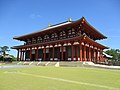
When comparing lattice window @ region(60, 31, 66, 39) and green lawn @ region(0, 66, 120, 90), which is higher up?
lattice window @ region(60, 31, 66, 39)

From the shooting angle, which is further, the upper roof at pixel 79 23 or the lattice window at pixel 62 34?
the lattice window at pixel 62 34

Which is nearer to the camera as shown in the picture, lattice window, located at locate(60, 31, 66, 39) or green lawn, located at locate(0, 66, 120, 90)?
green lawn, located at locate(0, 66, 120, 90)

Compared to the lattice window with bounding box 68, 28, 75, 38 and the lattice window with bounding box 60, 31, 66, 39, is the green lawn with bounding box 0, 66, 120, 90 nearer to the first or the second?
the lattice window with bounding box 68, 28, 75, 38

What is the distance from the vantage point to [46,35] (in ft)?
116

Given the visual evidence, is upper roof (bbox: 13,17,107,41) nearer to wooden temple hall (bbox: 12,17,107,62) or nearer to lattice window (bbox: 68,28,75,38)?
wooden temple hall (bbox: 12,17,107,62)

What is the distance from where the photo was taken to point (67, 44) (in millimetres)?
28031

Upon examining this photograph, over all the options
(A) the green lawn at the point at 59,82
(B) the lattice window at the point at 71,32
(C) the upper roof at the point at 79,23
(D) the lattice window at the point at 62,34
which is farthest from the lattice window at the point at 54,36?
(A) the green lawn at the point at 59,82

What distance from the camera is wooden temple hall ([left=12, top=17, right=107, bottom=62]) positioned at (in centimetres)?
2686

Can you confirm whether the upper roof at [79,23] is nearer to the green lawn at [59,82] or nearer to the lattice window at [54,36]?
the lattice window at [54,36]

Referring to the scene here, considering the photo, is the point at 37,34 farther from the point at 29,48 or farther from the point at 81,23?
the point at 81,23

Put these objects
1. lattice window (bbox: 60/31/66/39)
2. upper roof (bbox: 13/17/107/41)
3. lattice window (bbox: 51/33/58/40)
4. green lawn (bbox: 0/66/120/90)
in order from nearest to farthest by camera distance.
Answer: green lawn (bbox: 0/66/120/90), upper roof (bbox: 13/17/107/41), lattice window (bbox: 60/31/66/39), lattice window (bbox: 51/33/58/40)

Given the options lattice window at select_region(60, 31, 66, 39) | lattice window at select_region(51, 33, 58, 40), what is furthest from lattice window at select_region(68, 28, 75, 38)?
lattice window at select_region(51, 33, 58, 40)

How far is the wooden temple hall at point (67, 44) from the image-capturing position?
26.9 meters

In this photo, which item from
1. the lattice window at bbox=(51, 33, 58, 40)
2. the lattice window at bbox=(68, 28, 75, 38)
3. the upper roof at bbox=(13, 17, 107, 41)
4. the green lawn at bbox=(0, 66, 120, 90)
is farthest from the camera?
the lattice window at bbox=(51, 33, 58, 40)
